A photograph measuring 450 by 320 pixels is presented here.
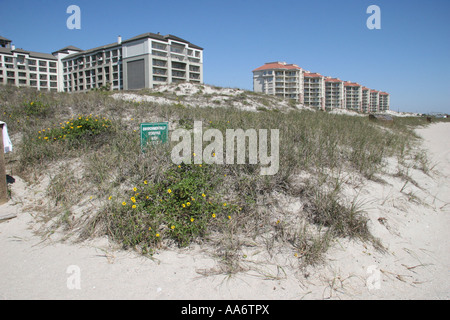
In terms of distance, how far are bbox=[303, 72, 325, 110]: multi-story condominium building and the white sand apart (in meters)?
88.9

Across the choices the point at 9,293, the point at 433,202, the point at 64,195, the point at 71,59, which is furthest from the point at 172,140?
the point at 71,59

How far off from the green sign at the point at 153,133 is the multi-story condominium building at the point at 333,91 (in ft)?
305

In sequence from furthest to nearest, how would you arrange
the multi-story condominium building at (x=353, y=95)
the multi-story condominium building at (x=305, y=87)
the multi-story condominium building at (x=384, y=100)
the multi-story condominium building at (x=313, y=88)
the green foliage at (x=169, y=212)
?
the multi-story condominium building at (x=384, y=100)
the multi-story condominium building at (x=353, y=95)
the multi-story condominium building at (x=313, y=88)
the multi-story condominium building at (x=305, y=87)
the green foliage at (x=169, y=212)

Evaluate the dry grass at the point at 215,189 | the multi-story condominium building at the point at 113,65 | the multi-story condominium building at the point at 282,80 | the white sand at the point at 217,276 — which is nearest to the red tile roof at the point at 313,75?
the multi-story condominium building at the point at 282,80

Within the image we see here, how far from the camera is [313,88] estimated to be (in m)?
88.8

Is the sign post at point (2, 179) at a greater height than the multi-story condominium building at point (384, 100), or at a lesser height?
lesser

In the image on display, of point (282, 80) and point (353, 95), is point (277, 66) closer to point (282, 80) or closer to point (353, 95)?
point (282, 80)

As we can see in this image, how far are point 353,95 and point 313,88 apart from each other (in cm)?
1975

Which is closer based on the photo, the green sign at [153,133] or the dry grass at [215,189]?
the dry grass at [215,189]

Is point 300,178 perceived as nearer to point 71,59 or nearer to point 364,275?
point 364,275

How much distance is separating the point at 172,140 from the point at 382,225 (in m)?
3.69

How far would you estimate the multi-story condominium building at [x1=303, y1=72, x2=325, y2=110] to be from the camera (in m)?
87.3

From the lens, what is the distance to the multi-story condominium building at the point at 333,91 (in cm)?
9044

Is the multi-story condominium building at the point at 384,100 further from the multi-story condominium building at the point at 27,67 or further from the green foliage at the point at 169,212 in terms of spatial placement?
the green foliage at the point at 169,212
